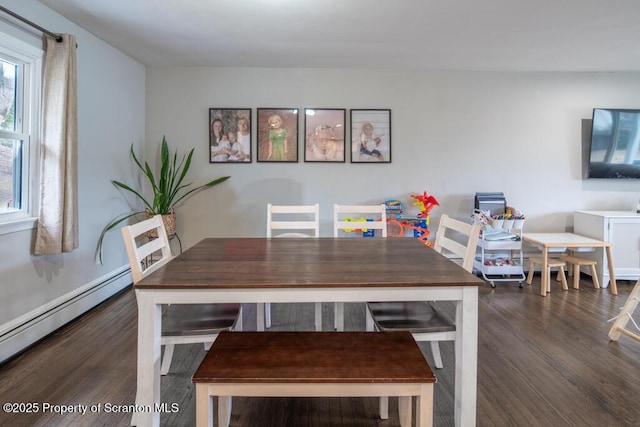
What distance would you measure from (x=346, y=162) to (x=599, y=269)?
2.94 meters

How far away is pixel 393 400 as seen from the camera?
170 centimetres

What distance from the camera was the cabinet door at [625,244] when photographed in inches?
135

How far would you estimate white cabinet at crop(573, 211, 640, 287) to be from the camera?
11.2 ft

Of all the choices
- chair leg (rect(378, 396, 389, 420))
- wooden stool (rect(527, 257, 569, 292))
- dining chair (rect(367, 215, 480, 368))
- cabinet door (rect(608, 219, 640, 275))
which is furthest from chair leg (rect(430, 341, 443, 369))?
cabinet door (rect(608, 219, 640, 275))

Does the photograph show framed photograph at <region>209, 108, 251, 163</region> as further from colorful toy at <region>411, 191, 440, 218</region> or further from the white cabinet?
the white cabinet

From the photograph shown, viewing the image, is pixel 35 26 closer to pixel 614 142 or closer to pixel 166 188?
pixel 166 188

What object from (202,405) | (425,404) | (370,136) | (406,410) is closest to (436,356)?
(406,410)

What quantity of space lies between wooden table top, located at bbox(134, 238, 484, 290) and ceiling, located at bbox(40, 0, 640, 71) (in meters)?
1.71

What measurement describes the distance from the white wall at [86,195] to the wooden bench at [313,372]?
5.81 feet

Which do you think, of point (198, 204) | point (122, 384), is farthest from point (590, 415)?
point (198, 204)

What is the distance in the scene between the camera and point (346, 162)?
3.80m

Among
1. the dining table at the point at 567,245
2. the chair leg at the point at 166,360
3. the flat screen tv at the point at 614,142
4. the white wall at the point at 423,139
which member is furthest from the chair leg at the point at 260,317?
the flat screen tv at the point at 614,142

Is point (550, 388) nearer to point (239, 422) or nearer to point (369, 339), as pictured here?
point (369, 339)

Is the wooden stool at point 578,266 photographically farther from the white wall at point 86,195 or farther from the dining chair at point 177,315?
the white wall at point 86,195
